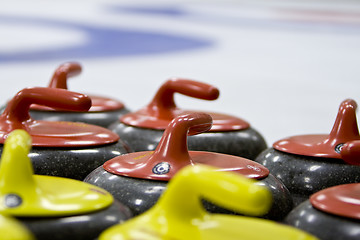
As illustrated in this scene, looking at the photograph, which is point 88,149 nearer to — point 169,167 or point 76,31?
point 169,167

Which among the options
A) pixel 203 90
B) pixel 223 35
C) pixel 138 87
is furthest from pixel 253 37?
pixel 203 90

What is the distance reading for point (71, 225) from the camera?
0.82 m

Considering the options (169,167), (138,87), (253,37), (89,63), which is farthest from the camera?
(253,37)

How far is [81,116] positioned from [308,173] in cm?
72

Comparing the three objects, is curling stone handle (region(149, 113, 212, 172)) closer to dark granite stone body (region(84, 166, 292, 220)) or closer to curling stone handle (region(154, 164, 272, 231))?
dark granite stone body (region(84, 166, 292, 220))

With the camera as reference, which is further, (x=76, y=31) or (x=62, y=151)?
(x=76, y=31)

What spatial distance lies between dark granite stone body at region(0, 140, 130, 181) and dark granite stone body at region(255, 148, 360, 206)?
14.0 inches

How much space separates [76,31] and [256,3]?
7079 mm

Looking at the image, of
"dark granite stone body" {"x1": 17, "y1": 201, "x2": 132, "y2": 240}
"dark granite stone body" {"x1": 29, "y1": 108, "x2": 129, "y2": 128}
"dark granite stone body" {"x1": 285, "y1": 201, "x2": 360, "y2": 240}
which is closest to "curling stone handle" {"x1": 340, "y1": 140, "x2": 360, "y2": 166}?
"dark granite stone body" {"x1": 285, "y1": 201, "x2": 360, "y2": 240}

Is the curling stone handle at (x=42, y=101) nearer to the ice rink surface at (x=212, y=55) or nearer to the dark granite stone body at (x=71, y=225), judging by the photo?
the dark granite stone body at (x=71, y=225)

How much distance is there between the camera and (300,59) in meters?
5.98

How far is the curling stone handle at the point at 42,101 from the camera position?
48.1 inches

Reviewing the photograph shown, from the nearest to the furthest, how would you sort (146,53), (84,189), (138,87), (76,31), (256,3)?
(84,189), (138,87), (146,53), (76,31), (256,3)

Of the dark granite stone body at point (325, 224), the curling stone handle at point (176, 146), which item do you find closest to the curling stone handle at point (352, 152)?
the dark granite stone body at point (325, 224)
